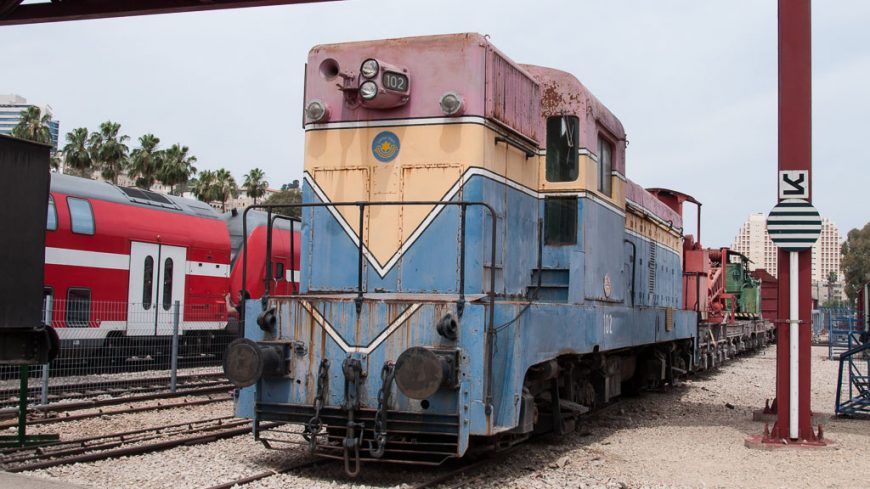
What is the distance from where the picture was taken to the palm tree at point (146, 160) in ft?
159

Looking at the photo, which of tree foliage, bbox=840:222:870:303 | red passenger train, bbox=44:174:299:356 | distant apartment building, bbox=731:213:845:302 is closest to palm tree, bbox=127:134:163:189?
red passenger train, bbox=44:174:299:356

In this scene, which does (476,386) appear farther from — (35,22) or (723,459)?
(35,22)

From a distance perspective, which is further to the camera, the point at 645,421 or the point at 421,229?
the point at 645,421

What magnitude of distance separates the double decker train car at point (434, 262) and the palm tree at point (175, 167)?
142 feet

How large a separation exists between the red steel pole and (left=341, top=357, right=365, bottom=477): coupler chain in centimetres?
489

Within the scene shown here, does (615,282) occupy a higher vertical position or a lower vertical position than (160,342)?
higher

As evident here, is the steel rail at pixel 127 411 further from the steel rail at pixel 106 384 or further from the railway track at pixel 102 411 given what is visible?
the steel rail at pixel 106 384

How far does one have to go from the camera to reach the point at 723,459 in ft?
25.8

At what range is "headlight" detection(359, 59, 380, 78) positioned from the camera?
675 cm

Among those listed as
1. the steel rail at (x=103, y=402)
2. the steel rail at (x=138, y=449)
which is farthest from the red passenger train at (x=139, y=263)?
the steel rail at (x=138, y=449)

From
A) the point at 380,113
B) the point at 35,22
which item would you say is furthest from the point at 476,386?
the point at 35,22

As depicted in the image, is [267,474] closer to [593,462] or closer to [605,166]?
[593,462]

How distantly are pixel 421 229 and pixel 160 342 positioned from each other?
1041cm

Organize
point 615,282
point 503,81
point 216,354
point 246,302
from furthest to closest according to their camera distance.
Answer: point 216,354, point 615,282, point 503,81, point 246,302
